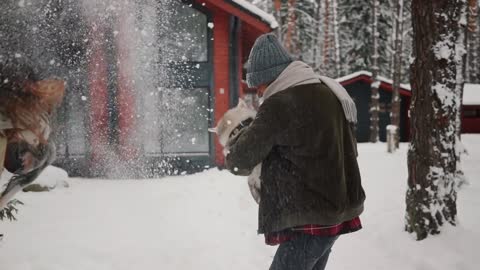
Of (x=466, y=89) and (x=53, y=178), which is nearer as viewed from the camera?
(x=53, y=178)

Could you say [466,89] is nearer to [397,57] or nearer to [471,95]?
[471,95]

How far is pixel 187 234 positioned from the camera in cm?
539

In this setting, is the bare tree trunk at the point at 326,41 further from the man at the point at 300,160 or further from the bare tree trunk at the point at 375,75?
the man at the point at 300,160

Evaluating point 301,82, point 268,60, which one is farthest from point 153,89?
point 301,82

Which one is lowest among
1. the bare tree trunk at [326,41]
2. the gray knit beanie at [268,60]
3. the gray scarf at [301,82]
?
the gray scarf at [301,82]

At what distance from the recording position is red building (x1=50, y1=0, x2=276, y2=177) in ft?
36.3

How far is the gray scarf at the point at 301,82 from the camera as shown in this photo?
1.97 metres

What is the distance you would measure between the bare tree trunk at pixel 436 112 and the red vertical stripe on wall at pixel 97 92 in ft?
28.4

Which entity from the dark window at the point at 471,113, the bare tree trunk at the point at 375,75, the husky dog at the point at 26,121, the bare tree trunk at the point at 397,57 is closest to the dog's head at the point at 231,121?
the husky dog at the point at 26,121

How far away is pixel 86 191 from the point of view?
8.77 m

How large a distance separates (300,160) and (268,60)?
541mm

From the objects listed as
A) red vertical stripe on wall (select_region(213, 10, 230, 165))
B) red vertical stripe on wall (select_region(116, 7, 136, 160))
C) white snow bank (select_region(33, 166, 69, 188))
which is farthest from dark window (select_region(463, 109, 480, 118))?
white snow bank (select_region(33, 166, 69, 188))

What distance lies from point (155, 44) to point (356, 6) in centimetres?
2172

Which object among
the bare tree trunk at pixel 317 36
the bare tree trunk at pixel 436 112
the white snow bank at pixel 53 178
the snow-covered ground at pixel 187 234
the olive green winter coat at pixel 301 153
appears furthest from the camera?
the bare tree trunk at pixel 317 36
